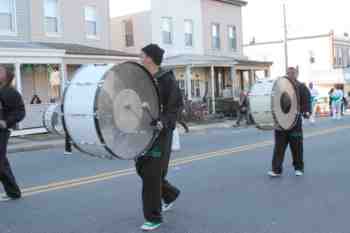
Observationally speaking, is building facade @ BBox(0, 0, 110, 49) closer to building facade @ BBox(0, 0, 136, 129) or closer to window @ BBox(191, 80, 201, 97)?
building facade @ BBox(0, 0, 136, 129)

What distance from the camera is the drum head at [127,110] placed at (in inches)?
207

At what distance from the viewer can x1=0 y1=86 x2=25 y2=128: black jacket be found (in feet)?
23.8

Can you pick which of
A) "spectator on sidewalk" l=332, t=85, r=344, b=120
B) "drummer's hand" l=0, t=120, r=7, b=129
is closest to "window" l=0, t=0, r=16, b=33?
"drummer's hand" l=0, t=120, r=7, b=129

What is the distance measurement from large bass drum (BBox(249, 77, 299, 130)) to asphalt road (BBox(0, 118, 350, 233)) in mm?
940

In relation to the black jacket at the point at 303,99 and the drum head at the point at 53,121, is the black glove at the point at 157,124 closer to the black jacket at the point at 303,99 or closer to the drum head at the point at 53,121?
the black jacket at the point at 303,99

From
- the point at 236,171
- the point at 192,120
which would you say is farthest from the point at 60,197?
the point at 192,120

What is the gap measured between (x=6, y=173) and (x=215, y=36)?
27808 millimetres

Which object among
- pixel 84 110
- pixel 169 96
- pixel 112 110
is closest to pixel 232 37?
pixel 169 96

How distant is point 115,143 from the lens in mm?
5320

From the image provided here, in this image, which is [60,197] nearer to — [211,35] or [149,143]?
[149,143]

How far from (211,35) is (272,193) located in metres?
26.7

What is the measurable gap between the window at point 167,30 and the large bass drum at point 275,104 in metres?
21.5

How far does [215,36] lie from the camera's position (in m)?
34.0

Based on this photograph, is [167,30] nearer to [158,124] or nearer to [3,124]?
[3,124]
